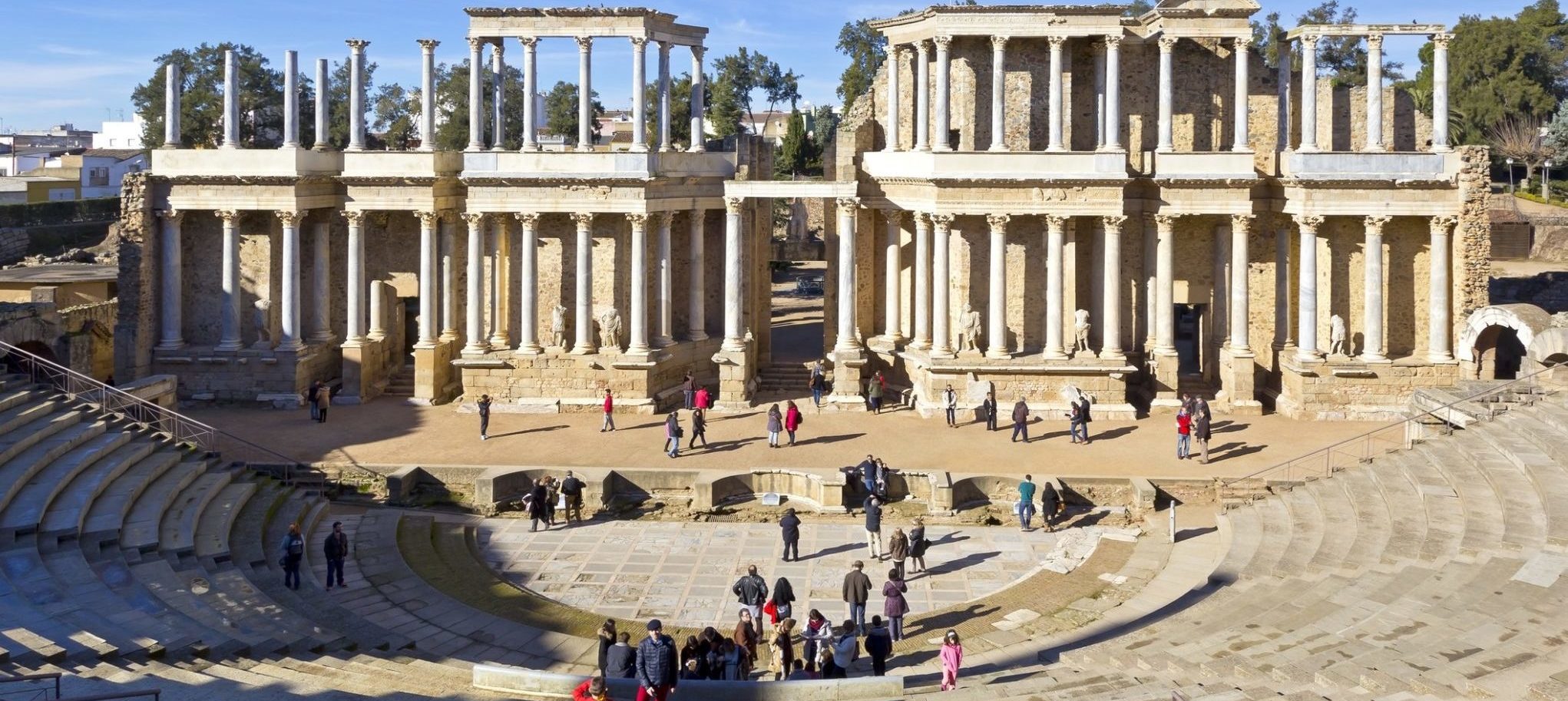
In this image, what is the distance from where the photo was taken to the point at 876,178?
38.1 metres

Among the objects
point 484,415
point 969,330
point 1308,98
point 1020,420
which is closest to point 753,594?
point 1020,420

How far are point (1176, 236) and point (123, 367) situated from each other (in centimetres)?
2887

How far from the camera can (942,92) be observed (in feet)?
Result: 117

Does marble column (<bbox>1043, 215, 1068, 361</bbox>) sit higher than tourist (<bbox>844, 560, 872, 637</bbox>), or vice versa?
marble column (<bbox>1043, 215, 1068, 361</bbox>)

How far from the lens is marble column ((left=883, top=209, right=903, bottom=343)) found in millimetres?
38125

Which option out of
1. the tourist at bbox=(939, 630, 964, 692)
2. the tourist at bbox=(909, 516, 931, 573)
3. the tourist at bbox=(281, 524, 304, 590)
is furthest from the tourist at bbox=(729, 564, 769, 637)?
the tourist at bbox=(281, 524, 304, 590)

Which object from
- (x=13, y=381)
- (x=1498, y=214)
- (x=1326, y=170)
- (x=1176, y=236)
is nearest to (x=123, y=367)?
(x=13, y=381)

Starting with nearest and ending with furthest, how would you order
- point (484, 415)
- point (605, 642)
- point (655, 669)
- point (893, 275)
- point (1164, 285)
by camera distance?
point (655, 669)
point (605, 642)
point (484, 415)
point (1164, 285)
point (893, 275)

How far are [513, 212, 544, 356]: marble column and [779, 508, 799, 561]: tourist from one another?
15027 millimetres

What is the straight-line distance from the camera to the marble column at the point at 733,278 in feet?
122

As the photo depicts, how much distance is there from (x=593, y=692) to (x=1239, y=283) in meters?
26.5

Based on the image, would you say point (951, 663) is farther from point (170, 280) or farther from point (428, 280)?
point (170, 280)

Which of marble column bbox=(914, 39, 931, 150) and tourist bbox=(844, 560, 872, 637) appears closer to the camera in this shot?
tourist bbox=(844, 560, 872, 637)

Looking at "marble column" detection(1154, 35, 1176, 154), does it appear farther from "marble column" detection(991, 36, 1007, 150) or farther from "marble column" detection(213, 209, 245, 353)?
"marble column" detection(213, 209, 245, 353)
